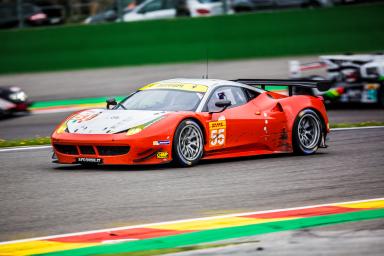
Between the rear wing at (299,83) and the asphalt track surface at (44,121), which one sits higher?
the rear wing at (299,83)

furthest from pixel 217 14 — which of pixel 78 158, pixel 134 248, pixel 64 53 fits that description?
pixel 134 248

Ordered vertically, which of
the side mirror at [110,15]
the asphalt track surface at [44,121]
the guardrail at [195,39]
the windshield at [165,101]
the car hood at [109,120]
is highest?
the side mirror at [110,15]

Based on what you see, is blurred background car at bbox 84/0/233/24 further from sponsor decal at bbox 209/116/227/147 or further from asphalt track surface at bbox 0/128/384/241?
sponsor decal at bbox 209/116/227/147

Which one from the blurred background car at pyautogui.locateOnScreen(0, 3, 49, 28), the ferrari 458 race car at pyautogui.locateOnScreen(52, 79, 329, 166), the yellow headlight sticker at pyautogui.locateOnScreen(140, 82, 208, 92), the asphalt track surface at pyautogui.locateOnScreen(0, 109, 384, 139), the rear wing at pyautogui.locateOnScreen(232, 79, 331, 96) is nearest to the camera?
the ferrari 458 race car at pyautogui.locateOnScreen(52, 79, 329, 166)

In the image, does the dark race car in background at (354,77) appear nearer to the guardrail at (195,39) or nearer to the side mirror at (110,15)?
the guardrail at (195,39)

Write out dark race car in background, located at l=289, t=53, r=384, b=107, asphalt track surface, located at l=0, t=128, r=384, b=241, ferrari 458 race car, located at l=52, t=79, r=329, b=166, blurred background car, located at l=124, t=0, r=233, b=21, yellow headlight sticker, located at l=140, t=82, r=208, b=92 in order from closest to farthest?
asphalt track surface, located at l=0, t=128, r=384, b=241 → ferrari 458 race car, located at l=52, t=79, r=329, b=166 → yellow headlight sticker, located at l=140, t=82, r=208, b=92 → dark race car in background, located at l=289, t=53, r=384, b=107 → blurred background car, located at l=124, t=0, r=233, b=21

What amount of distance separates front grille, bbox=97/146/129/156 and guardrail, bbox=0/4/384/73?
1319 cm

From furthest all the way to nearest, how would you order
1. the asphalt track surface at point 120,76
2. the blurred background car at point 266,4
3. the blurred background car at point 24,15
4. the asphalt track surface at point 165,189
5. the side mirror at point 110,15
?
the blurred background car at point 266,4, the side mirror at point 110,15, the blurred background car at point 24,15, the asphalt track surface at point 120,76, the asphalt track surface at point 165,189

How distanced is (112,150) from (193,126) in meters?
1.06

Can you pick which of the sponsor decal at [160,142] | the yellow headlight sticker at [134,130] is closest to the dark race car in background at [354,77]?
the sponsor decal at [160,142]

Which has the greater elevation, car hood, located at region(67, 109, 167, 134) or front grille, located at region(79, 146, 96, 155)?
car hood, located at region(67, 109, 167, 134)

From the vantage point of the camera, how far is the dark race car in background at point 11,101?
18031 millimetres

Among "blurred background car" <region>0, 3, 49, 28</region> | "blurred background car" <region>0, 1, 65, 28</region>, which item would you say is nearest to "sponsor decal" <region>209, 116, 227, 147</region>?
"blurred background car" <region>0, 1, 65, 28</region>

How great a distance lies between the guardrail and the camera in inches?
914
